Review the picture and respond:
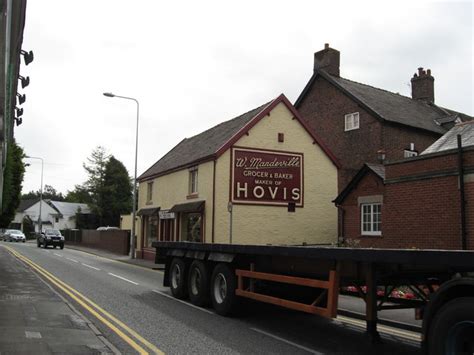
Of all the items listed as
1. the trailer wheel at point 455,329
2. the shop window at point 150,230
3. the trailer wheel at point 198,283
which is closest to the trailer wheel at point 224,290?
the trailer wheel at point 198,283

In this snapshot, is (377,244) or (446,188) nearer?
(446,188)

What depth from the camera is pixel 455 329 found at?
465cm

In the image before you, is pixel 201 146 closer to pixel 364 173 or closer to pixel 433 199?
pixel 364 173

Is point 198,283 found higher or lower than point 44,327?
higher

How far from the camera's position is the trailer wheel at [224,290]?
9070 mm

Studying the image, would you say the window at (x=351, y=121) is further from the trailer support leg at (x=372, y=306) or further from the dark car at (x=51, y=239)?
the dark car at (x=51, y=239)

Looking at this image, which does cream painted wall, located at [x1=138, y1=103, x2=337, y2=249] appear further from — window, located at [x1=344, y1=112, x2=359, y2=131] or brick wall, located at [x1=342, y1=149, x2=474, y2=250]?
brick wall, located at [x1=342, y1=149, x2=474, y2=250]

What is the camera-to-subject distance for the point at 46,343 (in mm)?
6629

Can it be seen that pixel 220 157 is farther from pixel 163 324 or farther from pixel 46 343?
pixel 46 343

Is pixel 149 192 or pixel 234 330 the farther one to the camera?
pixel 149 192

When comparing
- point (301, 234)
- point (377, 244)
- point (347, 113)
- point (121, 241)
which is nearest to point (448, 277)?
point (377, 244)

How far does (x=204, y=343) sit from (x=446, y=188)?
32.7 ft

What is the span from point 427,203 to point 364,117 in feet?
45.6

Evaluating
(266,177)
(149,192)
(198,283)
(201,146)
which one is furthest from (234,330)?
(149,192)
